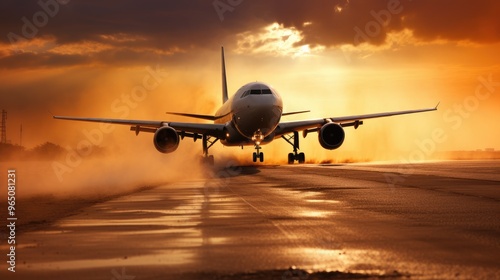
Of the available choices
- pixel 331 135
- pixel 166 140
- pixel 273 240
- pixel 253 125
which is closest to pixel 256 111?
pixel 253 125

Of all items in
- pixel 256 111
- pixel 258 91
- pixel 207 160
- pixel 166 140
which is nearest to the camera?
pixel 256 111

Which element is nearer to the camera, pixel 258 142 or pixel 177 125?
pixel 258 142

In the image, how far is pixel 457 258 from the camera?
9.45 metres

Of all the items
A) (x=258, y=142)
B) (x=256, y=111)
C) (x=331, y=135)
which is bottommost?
(x=258, y=142)

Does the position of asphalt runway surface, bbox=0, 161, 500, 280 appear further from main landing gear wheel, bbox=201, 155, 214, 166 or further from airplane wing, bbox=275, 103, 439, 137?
main landing gear wheel, bbox=201, 155, 214, 166

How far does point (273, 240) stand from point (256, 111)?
32679mm

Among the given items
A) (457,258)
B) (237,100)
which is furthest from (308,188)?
(237,100)

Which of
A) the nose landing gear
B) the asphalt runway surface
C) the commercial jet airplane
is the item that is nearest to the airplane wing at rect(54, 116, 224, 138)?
the commercial jet airplane

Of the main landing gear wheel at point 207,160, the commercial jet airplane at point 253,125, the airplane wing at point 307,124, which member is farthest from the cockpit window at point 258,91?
the main landing gear wheel at point 207,160

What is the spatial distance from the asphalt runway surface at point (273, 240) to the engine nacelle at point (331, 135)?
2722 cm

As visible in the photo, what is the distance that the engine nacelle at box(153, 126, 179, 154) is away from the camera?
46.4 m

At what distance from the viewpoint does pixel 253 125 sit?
44.9m

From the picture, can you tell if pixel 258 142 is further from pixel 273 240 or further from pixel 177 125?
pixel 273 240

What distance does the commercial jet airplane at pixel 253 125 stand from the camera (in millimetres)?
44625
